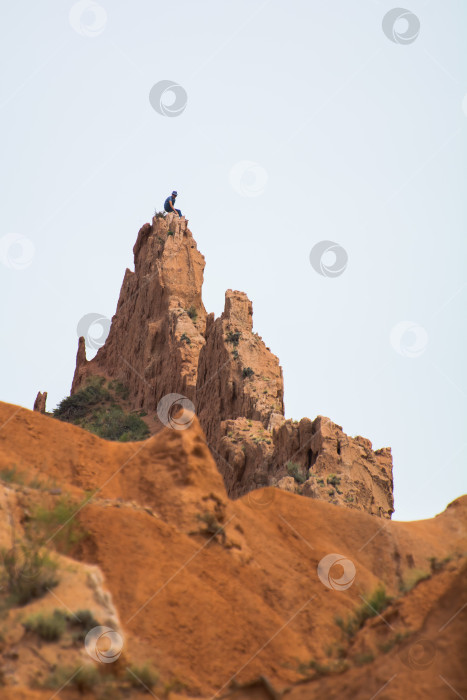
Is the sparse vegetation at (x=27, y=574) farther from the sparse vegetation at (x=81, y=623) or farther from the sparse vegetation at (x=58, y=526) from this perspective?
the sparse vegetation at (x=58, y=526)

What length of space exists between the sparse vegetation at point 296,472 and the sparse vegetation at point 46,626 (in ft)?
63.0

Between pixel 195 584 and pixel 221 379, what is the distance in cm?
2798

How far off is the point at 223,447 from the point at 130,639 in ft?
76.4

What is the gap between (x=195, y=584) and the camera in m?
12.2

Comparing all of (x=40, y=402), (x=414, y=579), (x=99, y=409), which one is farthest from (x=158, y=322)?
(x=414, y=579)

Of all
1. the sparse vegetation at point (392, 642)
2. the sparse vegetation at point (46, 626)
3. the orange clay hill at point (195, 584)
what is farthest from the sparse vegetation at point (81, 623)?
the sparse vegetation at point (392, 642)

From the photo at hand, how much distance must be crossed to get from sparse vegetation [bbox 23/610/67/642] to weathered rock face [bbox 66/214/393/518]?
17.8 meters

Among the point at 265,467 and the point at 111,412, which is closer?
the point at 265,467

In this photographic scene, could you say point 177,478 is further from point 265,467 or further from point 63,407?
point 63,407

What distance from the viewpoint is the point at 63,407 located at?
2142 inches

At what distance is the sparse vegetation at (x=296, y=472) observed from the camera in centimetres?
2830

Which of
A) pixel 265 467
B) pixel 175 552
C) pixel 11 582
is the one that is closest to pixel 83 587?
Answer: pixel 11 582

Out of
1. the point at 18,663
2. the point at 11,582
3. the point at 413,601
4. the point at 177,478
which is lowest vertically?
the point at 18,663

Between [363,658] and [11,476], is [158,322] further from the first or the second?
[363,658]
